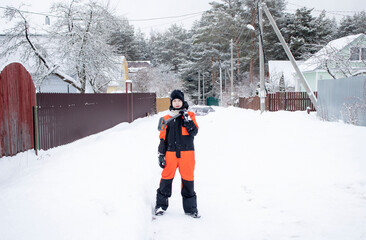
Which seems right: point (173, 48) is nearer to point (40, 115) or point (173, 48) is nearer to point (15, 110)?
point (40, 115)

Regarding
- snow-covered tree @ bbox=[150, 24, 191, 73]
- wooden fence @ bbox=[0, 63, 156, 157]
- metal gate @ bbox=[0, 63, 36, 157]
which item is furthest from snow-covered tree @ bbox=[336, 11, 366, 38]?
metal gate @ bbox=[0, 63, 36, 157]

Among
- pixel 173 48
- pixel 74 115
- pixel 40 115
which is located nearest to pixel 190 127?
pixel 40 115

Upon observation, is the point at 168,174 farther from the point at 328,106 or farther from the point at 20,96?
the point at 328,106

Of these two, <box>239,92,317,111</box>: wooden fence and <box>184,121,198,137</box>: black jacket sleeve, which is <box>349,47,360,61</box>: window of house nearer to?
<box>239,92,317,111</box>: wooden fence

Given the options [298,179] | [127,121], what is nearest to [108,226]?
[298,179]

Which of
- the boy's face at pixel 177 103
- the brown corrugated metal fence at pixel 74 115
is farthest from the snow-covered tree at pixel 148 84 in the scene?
the boy's face at pixel 177 103

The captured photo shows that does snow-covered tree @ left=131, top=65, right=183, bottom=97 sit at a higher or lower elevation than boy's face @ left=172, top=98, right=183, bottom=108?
higher

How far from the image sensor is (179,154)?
3.98 meters

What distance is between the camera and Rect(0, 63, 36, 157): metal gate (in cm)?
582

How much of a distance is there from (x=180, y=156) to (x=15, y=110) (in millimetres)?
4164

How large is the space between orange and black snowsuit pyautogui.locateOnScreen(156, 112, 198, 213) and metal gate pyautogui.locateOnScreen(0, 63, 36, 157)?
349 cm

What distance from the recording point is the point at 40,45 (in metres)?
16.7

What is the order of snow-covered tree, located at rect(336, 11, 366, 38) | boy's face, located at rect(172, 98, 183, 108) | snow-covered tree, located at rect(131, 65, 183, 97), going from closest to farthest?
1. boy's face, located at rect(172, 98, 183, 108)
2. snow-covered tree, located at rect(131, 65, 183, 97)
3. snow-covered tree, located at rect(336, 11, 366, 38)

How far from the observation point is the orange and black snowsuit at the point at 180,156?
399 centimetres
